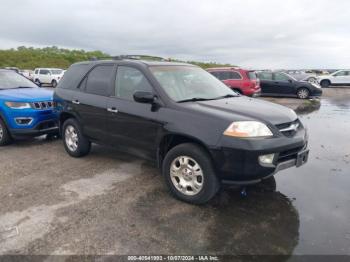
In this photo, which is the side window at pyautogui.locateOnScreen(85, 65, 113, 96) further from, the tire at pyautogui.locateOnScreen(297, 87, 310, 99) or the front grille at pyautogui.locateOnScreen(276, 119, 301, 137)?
the tire at pyautogui.locateOnScreen(297, 87, 310, 99)

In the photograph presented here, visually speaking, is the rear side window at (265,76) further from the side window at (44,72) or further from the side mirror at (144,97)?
the side window at (44,72)

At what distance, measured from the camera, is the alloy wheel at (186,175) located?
391cm

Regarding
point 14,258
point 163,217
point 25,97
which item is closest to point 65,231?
point 14,258

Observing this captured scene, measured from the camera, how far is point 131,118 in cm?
468

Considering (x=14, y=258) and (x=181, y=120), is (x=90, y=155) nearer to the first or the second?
(x=181, y=120)

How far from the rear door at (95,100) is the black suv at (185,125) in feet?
0.06

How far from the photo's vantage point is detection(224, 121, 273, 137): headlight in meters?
3.65

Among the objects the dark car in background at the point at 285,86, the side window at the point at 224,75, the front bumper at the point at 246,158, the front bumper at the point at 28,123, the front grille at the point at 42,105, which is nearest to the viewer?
the front bumper at the point at 246,158

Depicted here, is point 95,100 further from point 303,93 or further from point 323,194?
point 303,93

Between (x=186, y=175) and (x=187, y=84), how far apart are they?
4.84 ft

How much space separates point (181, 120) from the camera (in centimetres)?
401

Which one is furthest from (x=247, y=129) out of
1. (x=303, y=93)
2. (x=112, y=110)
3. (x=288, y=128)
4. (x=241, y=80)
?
(x=303, y=93)

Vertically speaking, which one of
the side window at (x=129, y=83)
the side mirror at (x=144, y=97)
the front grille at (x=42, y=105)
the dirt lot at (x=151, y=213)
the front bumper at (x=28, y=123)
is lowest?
the dirt lot at (x=151, y=213)

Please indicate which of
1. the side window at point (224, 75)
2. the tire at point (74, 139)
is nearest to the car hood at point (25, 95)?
the tire at point (74, 139)
